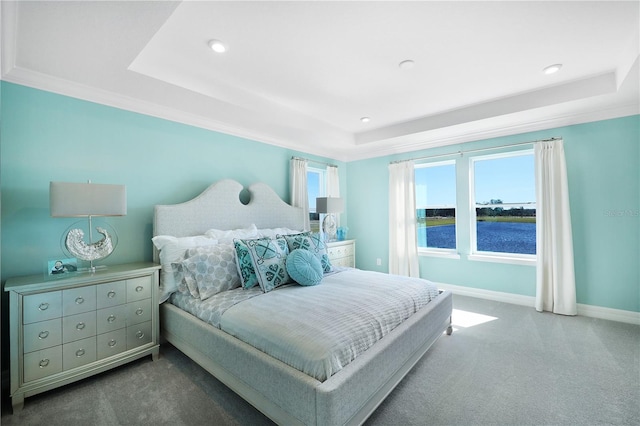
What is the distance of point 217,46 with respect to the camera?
2168 millimetres

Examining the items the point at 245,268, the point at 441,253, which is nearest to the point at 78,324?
the point at 245,268

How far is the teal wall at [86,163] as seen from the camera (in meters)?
2.17

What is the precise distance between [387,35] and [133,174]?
2648 mm

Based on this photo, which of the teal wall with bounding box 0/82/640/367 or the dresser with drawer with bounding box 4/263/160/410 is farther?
the teal wall with bounding box 0/82/640/367

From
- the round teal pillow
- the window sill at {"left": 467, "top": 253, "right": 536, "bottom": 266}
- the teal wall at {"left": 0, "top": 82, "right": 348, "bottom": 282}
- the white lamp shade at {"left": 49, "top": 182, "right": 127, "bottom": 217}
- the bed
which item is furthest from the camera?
the window sill at {"left": 467, "top": 253, "right": 536, "bottom": 266}

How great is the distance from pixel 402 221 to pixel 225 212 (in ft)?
9.41

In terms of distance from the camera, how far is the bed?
1408 millimetres

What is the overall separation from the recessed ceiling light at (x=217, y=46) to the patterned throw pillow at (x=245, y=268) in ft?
5.48

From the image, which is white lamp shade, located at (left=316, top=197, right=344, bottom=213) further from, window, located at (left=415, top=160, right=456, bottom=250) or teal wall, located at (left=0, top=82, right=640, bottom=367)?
window, located at (left=415, top=160, right=456, bottom=250)

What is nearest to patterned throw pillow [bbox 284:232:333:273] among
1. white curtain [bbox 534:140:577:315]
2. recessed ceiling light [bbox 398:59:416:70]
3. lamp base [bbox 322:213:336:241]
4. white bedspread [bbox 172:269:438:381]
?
white bedspread [bbox 172:269:438:381]

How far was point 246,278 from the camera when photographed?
2.50 metres

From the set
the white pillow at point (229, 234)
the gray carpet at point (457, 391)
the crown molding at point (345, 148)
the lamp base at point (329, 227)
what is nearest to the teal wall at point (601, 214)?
the crown molding at point (345, 148)

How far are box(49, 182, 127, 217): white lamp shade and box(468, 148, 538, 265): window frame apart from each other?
4373 mm

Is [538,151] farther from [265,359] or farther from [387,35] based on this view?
[265,359]
